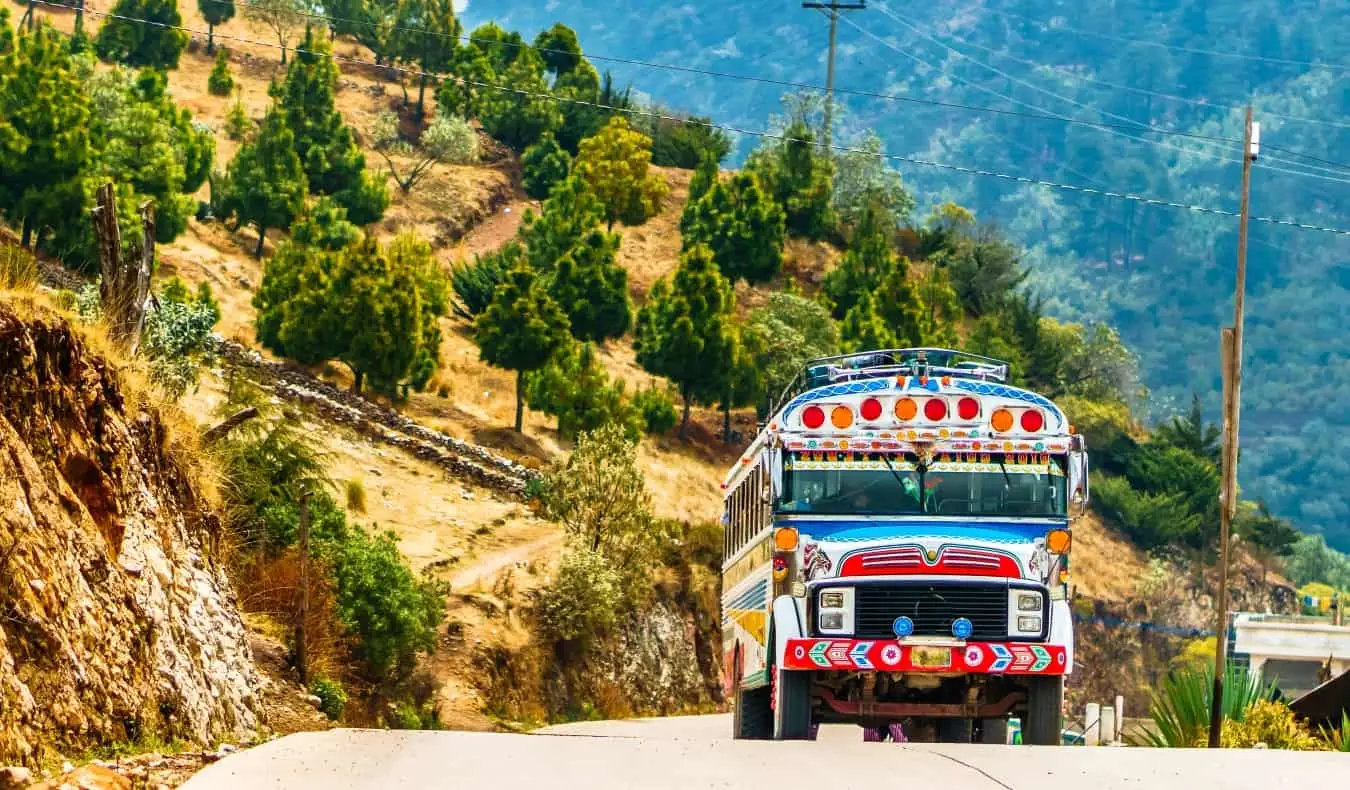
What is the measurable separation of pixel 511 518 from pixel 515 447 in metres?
15.9

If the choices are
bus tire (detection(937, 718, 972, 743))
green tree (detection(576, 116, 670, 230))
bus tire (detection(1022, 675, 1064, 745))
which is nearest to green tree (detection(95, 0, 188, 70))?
green tree (detection(576, 116, 670, 230))

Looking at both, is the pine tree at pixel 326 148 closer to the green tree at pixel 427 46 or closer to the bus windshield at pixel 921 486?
the green tree at pixel 427 46

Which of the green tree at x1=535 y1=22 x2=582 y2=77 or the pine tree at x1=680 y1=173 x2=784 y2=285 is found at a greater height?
the green tree at x1=535 y1=22 x2=582 y2=77

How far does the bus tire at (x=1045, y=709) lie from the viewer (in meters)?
23.1

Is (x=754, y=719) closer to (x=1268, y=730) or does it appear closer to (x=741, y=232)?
(x=1268, y=730)

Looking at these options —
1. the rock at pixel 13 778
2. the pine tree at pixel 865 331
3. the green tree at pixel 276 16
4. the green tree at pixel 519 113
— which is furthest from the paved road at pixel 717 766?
the green tree at pixel 276 16

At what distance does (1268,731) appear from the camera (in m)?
25.5

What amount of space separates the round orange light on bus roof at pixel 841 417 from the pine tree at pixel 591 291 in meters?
82.8

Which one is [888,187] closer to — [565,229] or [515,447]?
[565,229]

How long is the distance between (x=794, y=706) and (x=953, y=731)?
353 centimetres

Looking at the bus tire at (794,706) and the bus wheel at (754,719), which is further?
the bus wheel at (754,719)

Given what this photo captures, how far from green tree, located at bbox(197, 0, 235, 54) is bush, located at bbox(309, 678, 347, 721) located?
119498 mm

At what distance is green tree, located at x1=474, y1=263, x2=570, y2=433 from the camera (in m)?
92.8

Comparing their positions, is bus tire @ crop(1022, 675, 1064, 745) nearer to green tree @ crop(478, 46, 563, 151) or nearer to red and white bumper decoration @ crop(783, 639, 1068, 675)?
red and white bumper decoration @ crop(783, 639, 1068, 675)
